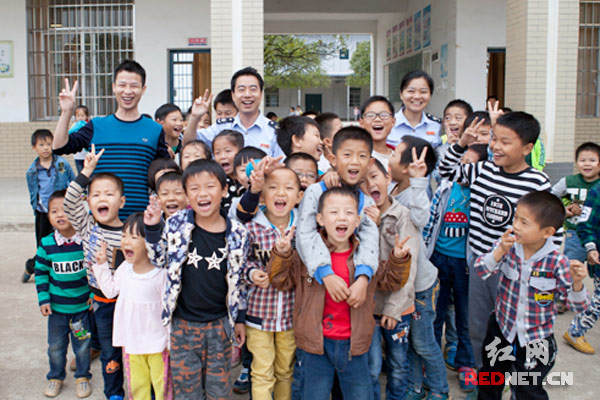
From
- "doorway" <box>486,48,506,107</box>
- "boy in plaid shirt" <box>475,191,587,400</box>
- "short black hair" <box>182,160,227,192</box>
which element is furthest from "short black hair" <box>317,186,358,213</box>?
"doorway" <box>486,48,506,107</box>

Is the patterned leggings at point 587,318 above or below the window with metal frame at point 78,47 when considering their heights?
below

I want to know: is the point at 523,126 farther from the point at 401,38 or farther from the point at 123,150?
the point at 401,38

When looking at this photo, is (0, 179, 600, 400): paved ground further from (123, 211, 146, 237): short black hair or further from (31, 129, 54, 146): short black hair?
(31, 129, 54, 146): short black hair

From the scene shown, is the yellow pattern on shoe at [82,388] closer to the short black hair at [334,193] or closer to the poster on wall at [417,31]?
the short black hair at [334,193]

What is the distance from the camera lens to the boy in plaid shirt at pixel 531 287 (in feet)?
8.55

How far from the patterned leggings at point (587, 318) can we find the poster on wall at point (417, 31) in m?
9.76

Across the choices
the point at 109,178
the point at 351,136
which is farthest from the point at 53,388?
the point at 351,136

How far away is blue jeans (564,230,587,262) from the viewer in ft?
14.4

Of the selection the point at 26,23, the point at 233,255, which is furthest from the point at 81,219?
the point at 26,23

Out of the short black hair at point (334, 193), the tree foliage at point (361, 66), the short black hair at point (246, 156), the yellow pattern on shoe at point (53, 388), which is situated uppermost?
the tree foliage at point (361, 66)

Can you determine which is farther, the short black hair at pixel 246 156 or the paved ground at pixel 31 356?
the paved ground at pixel 31 356

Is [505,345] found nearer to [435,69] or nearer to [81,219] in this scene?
[81,219]

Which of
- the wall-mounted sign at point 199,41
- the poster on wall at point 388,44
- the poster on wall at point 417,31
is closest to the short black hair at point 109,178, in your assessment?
the wall-mounted sign at point 199,41

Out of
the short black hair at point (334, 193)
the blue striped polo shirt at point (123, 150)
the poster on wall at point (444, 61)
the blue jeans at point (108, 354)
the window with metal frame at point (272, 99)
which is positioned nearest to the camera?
the short black hair at point (334, 193)
